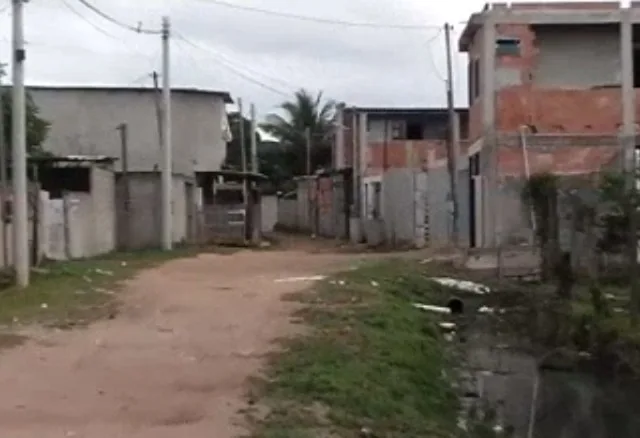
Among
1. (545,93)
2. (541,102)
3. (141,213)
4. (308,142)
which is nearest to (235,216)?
(141,213)

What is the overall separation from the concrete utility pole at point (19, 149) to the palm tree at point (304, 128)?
56.0m

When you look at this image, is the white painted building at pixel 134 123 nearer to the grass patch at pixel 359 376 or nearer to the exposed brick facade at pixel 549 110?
the exposed brick facade at pixel 549 110

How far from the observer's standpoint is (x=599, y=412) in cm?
1466

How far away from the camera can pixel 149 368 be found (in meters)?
14.0

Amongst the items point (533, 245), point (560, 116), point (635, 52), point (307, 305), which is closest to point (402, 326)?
point (307, 305)

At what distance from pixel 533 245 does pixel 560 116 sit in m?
7.95

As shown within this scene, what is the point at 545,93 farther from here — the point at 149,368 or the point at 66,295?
the point at 149,368

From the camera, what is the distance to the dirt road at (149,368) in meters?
10.9

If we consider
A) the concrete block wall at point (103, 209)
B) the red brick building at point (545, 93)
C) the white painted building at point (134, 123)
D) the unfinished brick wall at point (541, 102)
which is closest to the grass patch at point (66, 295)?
the concrete block wall at point (103, 209)

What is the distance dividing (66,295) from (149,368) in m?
8.51

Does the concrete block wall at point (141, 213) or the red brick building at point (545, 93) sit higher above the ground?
the red brick building at point (545, 93)

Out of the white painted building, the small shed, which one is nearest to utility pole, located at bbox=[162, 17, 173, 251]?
the small shed

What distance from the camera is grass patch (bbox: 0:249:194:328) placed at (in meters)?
19.1

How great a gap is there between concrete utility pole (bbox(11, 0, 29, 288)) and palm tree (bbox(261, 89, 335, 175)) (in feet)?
184
